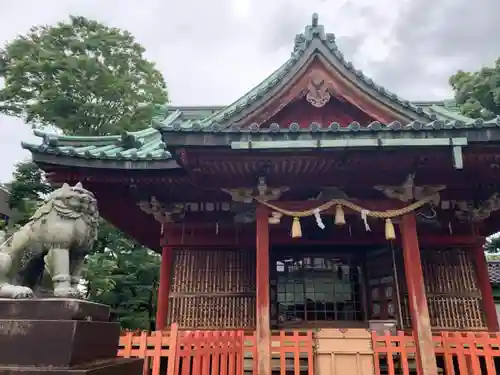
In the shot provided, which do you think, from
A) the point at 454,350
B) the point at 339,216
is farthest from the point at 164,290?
the point at 454,350

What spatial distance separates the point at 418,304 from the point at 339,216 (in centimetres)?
187

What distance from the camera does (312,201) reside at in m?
6.95

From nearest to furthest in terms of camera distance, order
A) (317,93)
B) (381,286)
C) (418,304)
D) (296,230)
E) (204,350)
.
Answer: (204,350) → (418,304) → (296,230) → (317,93) → (381,286)

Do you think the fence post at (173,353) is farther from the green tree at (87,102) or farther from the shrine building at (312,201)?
the green tree at (87,102)

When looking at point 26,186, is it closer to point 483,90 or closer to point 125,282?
point 125,282

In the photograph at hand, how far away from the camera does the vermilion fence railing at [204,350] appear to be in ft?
19.2

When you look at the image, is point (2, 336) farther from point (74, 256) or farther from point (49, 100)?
point (49, 100)

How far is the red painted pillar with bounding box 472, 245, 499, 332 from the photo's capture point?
7.73m

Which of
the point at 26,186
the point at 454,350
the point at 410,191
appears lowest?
the point at 454,350

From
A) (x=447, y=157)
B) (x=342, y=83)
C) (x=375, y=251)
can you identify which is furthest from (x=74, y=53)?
(x=447, y=157)

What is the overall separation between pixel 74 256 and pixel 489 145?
234 inches

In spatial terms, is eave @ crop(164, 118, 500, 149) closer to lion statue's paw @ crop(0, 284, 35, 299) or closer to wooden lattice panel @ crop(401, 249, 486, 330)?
lion statue's paw @ crop(0, 284, 35, 299)

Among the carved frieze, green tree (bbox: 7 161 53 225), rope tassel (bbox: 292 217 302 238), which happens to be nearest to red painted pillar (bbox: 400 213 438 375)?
the carved frieze

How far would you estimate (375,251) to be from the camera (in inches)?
344
